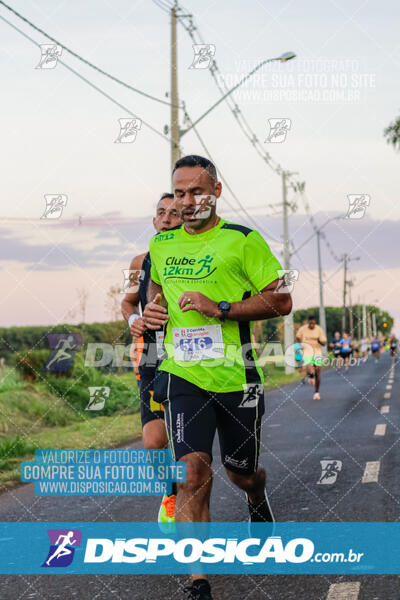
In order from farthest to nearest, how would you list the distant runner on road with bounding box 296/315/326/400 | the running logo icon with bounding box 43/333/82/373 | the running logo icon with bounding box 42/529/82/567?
the distant runner on road with bounding box 296/315/326/400 < the running logo icon with bounding box 43/333/82/373 < the running logo icon with bounding box 42/529/82/567

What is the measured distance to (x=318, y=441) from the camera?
10297 mm

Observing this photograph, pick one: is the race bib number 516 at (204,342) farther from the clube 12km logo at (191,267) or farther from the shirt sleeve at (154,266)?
the shirt sleeve at (154,266)

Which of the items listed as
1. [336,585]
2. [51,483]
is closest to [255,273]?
[336,585]

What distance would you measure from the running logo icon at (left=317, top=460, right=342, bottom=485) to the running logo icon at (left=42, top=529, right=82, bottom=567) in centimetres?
244

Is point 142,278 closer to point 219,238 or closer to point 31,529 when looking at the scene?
point 219,238

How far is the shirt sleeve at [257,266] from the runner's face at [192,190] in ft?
0.90

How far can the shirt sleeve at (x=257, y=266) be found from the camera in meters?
4.27

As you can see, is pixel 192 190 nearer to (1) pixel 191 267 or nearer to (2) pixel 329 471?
(1) pixel 191 267

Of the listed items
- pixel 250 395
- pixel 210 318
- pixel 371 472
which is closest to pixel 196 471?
pixel 250 395

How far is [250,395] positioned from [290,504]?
2.42m

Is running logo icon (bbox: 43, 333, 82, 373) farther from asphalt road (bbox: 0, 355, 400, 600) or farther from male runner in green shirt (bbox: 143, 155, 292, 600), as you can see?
male runner in green shirt (bbox: 143, 155, 292, 600)

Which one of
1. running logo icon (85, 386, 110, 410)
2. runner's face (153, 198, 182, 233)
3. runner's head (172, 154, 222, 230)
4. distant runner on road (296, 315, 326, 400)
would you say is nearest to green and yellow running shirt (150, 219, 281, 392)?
runner's head (172, 154, 222, 230)

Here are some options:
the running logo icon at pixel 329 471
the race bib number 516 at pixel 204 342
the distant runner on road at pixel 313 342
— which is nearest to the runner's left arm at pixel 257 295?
the race bib number 516 at pixel 204 342

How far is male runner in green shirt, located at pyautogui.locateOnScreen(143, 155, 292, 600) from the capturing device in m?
4.18
